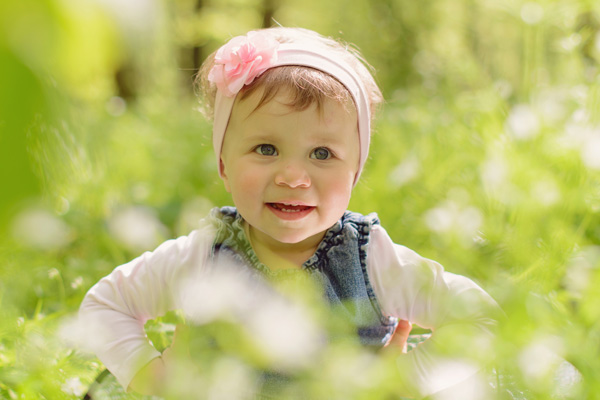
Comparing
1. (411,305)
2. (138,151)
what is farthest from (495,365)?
(138,151)

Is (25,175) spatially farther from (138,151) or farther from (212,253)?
(138,151)

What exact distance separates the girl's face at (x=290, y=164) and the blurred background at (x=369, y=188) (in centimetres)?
19

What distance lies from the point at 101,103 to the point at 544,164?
12.4ft

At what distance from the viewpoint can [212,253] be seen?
1.29m

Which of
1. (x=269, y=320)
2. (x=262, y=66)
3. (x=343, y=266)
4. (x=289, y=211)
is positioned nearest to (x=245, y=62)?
(x=262, y=66)

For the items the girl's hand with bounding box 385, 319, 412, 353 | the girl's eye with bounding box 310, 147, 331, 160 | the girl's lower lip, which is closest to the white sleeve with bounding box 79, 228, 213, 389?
the girl's lower lip

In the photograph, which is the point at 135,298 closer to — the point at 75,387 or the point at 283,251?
the point at 75,387

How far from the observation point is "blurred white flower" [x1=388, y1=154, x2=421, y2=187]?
2121mm

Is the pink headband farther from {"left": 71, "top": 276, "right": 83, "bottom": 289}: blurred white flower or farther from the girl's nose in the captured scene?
{"left": 71, "top": 276, "right": 83, "bottom": 289}: blurred white flower

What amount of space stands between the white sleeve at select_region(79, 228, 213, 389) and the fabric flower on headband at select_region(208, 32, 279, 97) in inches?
13.4

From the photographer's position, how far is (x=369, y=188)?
6.88 ft

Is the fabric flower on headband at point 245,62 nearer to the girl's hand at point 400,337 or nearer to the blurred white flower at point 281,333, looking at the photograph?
the girl's hand at point 400,337

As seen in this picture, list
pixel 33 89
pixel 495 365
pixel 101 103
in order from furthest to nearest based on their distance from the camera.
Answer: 1. pixel 101 103
2. pixel 495 365
3. pixel 33 89

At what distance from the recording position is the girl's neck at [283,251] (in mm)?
1272
